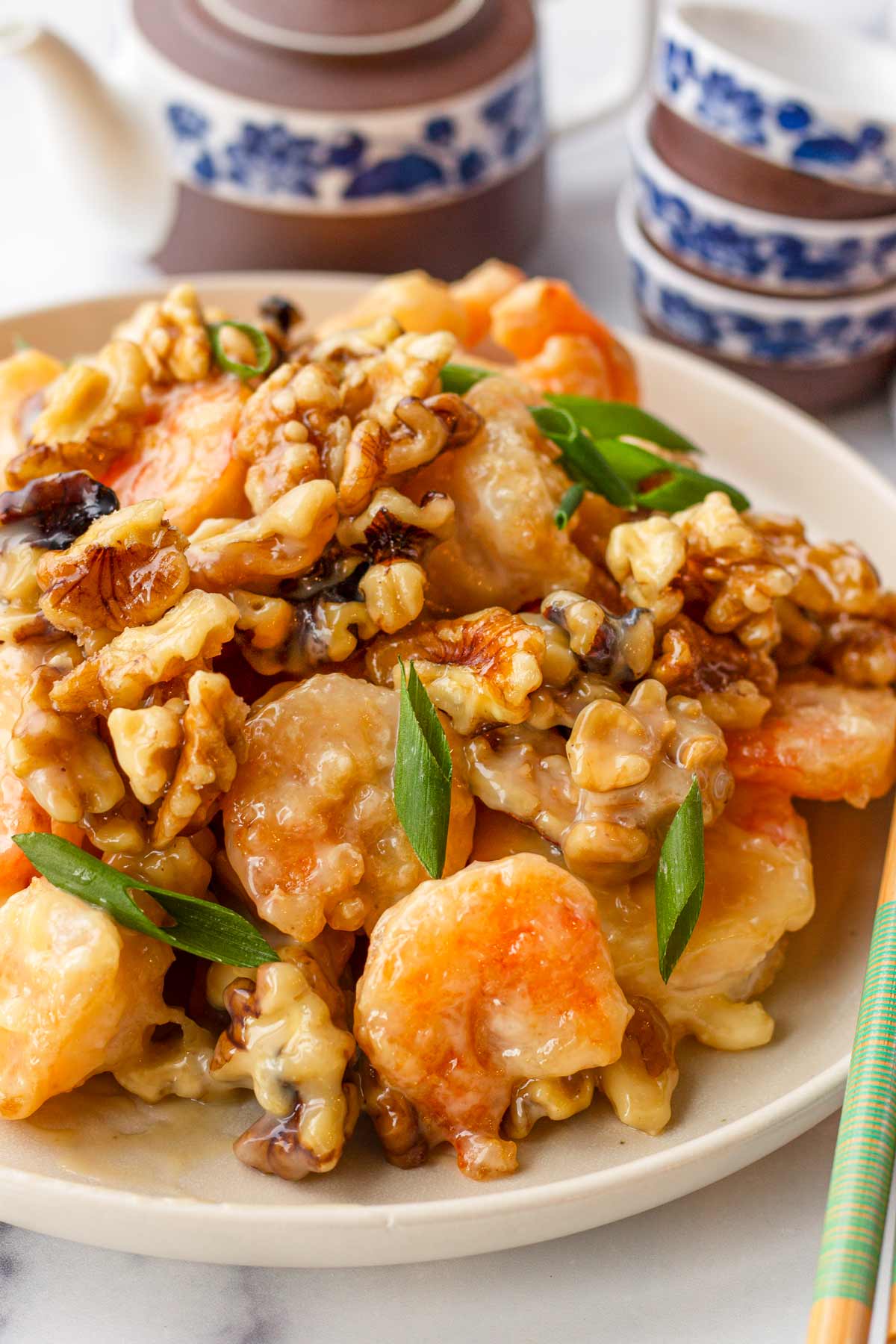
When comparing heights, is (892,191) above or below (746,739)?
above

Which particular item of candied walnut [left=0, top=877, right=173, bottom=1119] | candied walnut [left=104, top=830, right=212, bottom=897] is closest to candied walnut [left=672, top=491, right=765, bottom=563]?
candied walnut [left=104, top=830, right=212, bottom=897]

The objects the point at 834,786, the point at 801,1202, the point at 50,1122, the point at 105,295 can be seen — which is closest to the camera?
the point at 50,1122

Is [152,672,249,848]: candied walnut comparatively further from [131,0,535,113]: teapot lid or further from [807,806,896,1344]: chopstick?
[131,0,535,113]: teapot lid

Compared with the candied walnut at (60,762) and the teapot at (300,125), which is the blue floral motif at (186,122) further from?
the candied walnut at (60,762)

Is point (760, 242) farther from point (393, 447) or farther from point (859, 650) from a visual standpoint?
point (393, 447)

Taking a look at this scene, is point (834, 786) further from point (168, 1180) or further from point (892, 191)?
point (892, 191)

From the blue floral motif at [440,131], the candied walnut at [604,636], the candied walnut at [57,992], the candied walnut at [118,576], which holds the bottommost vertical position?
the candied walnut at [57,992]

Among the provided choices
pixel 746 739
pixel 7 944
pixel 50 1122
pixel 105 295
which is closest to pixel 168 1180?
pixel 50 1122

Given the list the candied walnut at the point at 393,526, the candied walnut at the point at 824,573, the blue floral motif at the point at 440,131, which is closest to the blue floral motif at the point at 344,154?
the blue floral motif at the point at 440,131
